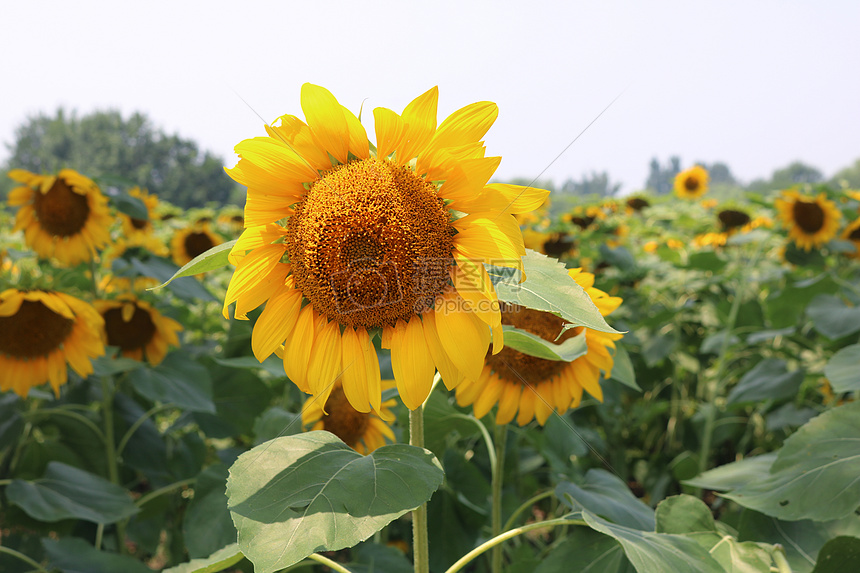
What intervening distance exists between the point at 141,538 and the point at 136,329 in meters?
0.92

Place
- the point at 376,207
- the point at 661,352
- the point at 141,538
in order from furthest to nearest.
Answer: the point at 661,352 → the point at 141,538 → the point at 376,207

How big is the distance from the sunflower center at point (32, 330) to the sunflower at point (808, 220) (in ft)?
13.9

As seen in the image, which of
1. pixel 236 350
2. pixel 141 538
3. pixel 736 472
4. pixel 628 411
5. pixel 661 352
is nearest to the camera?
pixel 736 472

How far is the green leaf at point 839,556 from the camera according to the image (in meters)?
1.13

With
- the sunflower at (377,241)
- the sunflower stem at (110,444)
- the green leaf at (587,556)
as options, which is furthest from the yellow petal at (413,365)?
the sunflower stem at (110,444)

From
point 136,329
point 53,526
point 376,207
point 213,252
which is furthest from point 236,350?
point 376,207

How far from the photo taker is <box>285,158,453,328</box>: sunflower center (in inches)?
35.4

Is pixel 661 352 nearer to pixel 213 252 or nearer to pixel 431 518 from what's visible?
pixel 431 518

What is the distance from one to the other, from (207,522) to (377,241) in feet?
3.72

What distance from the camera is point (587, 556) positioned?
129cm

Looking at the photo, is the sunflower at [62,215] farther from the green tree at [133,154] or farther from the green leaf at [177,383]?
the green tree at [133,154]

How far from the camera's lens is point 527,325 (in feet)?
5.22

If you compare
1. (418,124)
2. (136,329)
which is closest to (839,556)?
(418,124)

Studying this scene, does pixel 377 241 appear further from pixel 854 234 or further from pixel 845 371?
pixel 854 234
